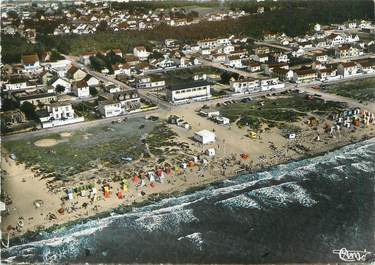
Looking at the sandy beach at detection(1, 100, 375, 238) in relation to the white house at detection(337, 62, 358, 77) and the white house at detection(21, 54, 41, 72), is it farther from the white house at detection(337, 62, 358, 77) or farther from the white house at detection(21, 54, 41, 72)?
the white house at detection(21, 54, 41, 72)

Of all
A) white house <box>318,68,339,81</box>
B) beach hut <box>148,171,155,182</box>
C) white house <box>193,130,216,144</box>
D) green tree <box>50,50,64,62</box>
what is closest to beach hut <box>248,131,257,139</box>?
white house <box>193,130,216,144</box>

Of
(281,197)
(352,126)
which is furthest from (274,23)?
(281,197)

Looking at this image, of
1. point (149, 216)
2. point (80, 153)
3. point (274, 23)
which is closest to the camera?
point (149, 216)

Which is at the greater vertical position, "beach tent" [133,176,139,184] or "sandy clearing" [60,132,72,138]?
"sandy clearing" [60,132,72,138]

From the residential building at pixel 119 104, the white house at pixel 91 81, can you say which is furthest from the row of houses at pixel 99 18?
the residential building at pixel 119 104

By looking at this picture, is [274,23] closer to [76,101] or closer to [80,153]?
[76,101]

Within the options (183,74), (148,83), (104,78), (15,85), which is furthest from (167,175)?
(183,74)
